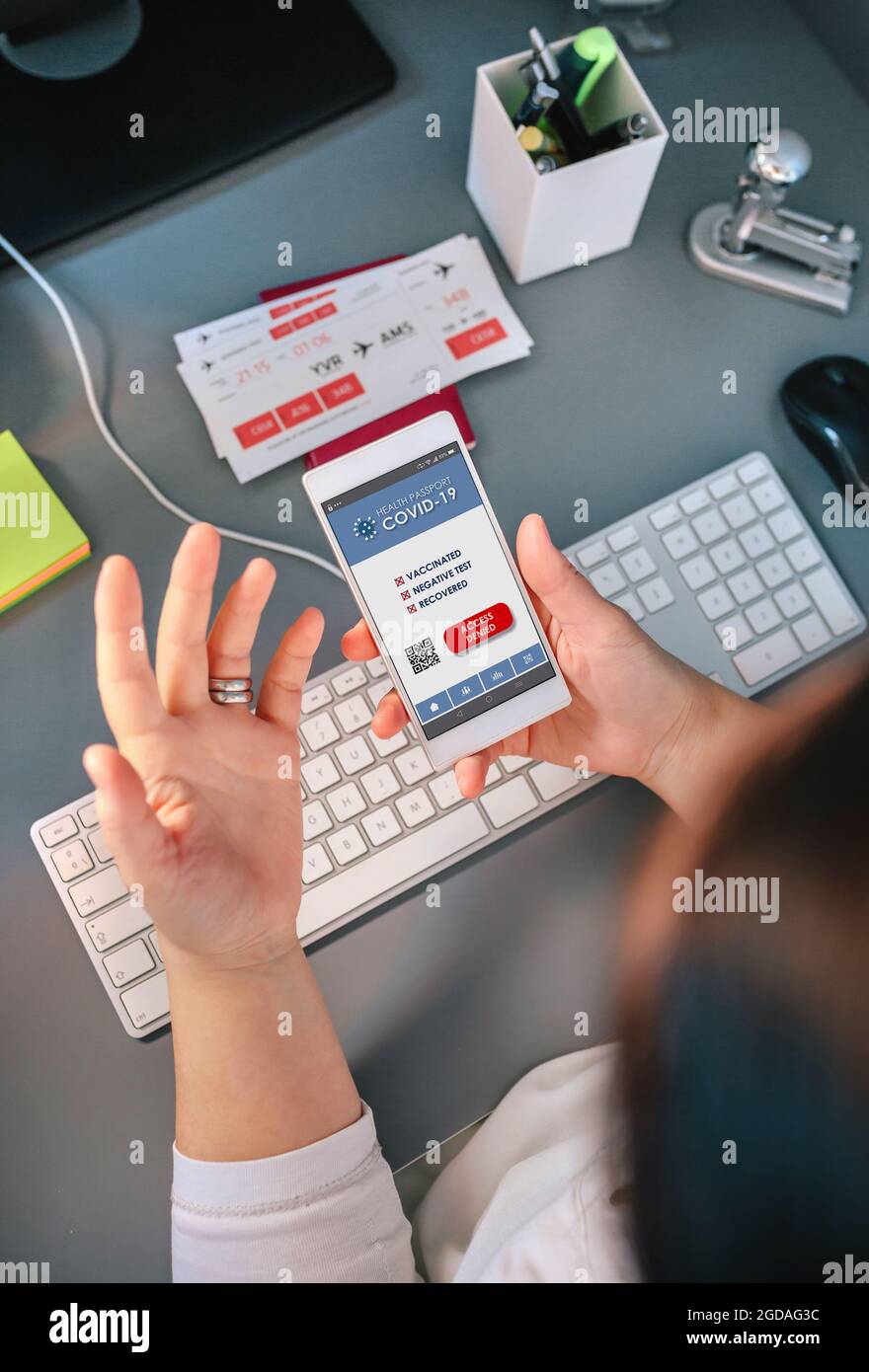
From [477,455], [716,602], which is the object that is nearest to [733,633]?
[716,602]

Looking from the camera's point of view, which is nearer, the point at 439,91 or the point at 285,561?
the point at 285,561

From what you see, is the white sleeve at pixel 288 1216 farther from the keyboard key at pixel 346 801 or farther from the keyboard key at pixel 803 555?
the keyboard key at pixel 803 555

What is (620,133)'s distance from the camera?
2.35 feet

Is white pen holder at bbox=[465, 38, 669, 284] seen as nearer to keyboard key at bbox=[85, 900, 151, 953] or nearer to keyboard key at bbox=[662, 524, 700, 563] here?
keyboard key at bbox=[662, 524, 700, 563]

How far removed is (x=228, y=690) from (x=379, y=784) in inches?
5.3

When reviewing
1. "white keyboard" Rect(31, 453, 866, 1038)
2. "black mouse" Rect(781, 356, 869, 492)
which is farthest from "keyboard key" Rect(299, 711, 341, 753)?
"black mouse" Rect(781, 356, 869, 492)

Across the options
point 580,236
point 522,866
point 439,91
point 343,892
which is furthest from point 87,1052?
point 439,91

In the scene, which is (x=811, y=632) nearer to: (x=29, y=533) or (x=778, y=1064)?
(x=778, y=1064)

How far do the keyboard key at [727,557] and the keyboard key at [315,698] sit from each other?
0.31 metres

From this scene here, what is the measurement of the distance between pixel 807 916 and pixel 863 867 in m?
0.03

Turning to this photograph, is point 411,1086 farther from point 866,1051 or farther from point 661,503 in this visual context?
point 661,503

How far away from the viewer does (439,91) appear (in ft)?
2.76

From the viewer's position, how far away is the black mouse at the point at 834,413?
758 millimetres
